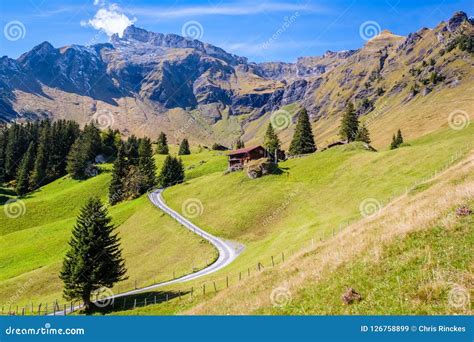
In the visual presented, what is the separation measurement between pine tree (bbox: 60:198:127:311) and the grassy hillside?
9.38m

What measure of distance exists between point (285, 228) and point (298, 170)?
3172cm

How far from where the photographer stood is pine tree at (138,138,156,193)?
121250mm

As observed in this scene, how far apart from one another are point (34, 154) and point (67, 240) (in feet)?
278

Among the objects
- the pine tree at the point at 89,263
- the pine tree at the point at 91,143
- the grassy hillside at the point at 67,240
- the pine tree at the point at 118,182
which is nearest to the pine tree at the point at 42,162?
the grassy hillside at the point at 67,240

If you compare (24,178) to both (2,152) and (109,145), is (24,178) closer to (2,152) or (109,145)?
(2,152)

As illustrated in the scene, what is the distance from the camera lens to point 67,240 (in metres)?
85.8

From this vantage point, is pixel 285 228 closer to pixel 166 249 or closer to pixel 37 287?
pixel 166 249

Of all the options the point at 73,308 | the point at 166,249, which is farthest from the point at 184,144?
the point at 73,308

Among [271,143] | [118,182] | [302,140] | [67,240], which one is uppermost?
[271,143]

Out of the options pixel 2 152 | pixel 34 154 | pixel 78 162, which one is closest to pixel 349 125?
pixel 78 162

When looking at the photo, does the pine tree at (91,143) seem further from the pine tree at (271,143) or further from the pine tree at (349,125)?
the pine tree at (349,125)

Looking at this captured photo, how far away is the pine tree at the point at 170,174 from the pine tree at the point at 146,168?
9.43 ft

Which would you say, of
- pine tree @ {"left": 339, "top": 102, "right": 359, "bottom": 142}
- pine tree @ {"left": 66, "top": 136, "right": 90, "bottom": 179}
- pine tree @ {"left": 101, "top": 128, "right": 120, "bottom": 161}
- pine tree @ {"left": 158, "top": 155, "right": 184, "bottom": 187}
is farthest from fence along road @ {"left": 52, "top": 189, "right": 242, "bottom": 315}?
pine tree @ {"left": 101, "top": 128, "right": 120, "bottom": 161}

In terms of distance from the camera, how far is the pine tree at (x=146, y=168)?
398ft
